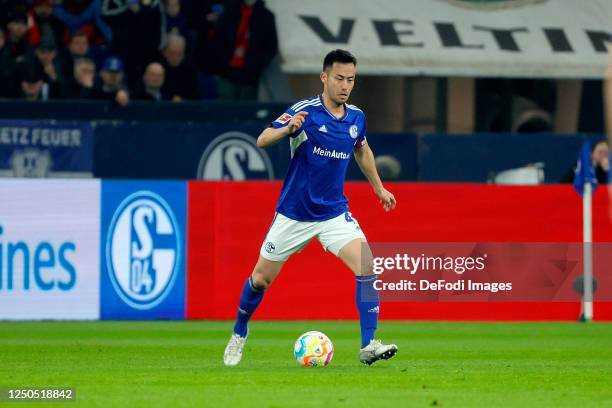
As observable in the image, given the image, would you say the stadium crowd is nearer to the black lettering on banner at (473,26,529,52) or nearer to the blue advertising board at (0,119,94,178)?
the blue advertising board at (0,119,94,178)

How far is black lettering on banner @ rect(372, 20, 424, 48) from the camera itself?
23.1m

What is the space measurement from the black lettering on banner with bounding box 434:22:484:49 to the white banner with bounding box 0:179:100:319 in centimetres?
753

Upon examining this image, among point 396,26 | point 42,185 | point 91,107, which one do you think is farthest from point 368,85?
point 42,185

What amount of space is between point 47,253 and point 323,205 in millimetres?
6630

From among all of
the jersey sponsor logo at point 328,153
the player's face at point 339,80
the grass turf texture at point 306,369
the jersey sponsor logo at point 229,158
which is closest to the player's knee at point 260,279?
the grass turf texture at point 306,369

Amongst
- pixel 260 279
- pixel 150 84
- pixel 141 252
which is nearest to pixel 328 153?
pixel 260 279

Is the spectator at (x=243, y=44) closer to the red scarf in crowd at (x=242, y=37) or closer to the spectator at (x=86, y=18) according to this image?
the red scarf in crowd at (x=242, y=37)

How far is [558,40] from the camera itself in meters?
24.0

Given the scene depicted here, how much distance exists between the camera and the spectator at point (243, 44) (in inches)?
847

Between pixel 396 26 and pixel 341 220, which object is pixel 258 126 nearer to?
pixel 396 26

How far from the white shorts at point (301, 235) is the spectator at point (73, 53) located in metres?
9.12

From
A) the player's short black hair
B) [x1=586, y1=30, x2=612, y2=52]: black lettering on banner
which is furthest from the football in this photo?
[x1=586, y1=30, x2=612, y2=52]: black lettering on banner

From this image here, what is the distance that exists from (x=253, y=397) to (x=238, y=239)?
8.85m

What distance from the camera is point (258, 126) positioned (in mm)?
19875
